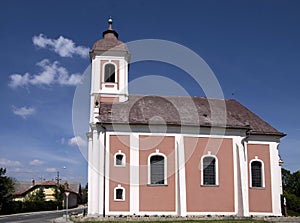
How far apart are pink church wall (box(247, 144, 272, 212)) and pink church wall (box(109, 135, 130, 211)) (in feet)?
36.9

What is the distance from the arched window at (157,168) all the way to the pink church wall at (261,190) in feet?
26.9

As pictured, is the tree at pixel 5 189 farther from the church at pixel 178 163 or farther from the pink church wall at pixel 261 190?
the pink church wall at pixel 261 190

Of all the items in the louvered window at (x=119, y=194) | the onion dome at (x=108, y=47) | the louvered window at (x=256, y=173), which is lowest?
the louvered window at (x=119, y=194)

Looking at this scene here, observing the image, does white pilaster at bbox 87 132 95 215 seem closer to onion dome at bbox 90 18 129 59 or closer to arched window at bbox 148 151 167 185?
arched window at bbox 148 151 167 185

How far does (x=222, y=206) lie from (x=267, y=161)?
6.40m

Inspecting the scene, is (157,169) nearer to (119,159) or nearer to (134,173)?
(134,173)

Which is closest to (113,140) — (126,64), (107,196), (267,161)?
(107,196)

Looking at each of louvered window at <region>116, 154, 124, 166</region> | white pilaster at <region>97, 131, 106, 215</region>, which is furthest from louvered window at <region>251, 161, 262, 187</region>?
white pilaster at <region>97, 131, 106, 215</region>

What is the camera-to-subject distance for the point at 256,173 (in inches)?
1368

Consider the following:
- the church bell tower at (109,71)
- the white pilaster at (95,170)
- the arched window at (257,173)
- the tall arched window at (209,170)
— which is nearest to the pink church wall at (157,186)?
the tall arched window at (209,170)

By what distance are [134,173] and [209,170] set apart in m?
6.83

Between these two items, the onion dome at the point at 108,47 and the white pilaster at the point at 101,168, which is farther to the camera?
the onion dome at the point at 108,47

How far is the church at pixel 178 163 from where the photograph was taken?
31.8 m

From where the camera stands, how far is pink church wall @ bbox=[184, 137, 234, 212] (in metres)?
32.4
